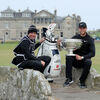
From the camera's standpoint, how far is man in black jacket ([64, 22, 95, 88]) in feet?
27.0

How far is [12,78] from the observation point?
25.7 feet

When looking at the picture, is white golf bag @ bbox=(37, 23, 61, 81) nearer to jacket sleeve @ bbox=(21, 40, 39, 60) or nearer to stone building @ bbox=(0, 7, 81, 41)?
jacket sleeve @ bbox=(21, 40, 39, 60)

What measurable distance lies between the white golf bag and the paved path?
0.32 m

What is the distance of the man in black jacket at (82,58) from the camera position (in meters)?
8.22

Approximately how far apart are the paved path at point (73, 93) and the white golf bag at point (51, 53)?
32 centimetres

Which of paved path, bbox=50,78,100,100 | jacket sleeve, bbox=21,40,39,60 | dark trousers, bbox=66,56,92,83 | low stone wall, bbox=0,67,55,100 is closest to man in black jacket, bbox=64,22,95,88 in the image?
dark trousers, bbox=66,56,92,83

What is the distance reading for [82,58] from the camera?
8.24m

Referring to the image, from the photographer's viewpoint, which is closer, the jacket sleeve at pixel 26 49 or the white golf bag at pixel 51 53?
the jacket sleeve at pixel 26 49

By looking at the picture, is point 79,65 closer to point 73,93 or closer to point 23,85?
point 73,93

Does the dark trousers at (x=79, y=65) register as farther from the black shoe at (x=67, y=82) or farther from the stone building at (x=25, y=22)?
the stone building at (x=25, y=22)

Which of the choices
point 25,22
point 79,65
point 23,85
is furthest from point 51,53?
point 25,22

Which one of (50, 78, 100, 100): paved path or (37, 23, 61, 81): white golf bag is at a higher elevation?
(37, 23, 61, 81): white golf bag

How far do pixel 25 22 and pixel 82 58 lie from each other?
394 ft

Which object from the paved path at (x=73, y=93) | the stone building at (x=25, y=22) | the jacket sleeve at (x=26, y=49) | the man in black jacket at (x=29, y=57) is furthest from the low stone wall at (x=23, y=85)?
the stone building at (x=25, y=22)
